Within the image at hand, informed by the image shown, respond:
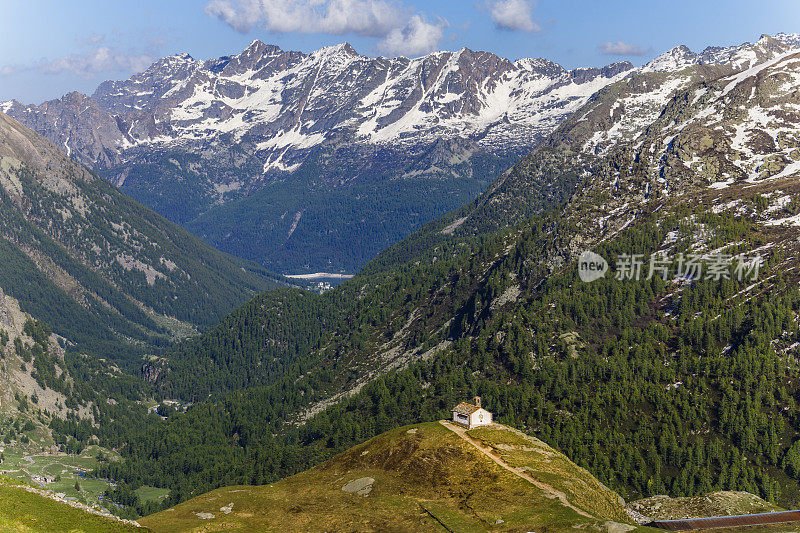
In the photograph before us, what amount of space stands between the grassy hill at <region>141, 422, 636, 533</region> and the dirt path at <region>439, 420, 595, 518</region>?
1.13 feet

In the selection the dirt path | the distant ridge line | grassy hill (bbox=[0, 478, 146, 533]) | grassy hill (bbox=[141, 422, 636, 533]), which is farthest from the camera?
the distant ridge line

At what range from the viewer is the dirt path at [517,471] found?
115512 millimetres

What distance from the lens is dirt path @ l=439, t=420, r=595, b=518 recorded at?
379 ft

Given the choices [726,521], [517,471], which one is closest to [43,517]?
[517,471]

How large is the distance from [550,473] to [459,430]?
23.0 m

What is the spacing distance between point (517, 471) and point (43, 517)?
7530cm

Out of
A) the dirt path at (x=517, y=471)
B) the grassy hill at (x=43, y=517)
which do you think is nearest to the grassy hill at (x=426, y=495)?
the dirt path at (x=517, y=471)

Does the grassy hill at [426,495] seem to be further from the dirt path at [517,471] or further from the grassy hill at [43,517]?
the grassy hill at [43,517]

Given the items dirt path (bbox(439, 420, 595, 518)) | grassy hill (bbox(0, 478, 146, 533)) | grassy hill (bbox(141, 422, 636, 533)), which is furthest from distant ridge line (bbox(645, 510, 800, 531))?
grassy hill (bbox(0, 478, 146, 533))

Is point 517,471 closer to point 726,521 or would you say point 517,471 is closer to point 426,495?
point 426,495

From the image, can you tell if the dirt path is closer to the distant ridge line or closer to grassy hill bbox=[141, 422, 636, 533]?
grassy hill bbox=[141, 422, 636, 533]

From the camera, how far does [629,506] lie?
13800 cm

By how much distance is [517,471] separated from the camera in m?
129

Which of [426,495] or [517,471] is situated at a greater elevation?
[517,471]
